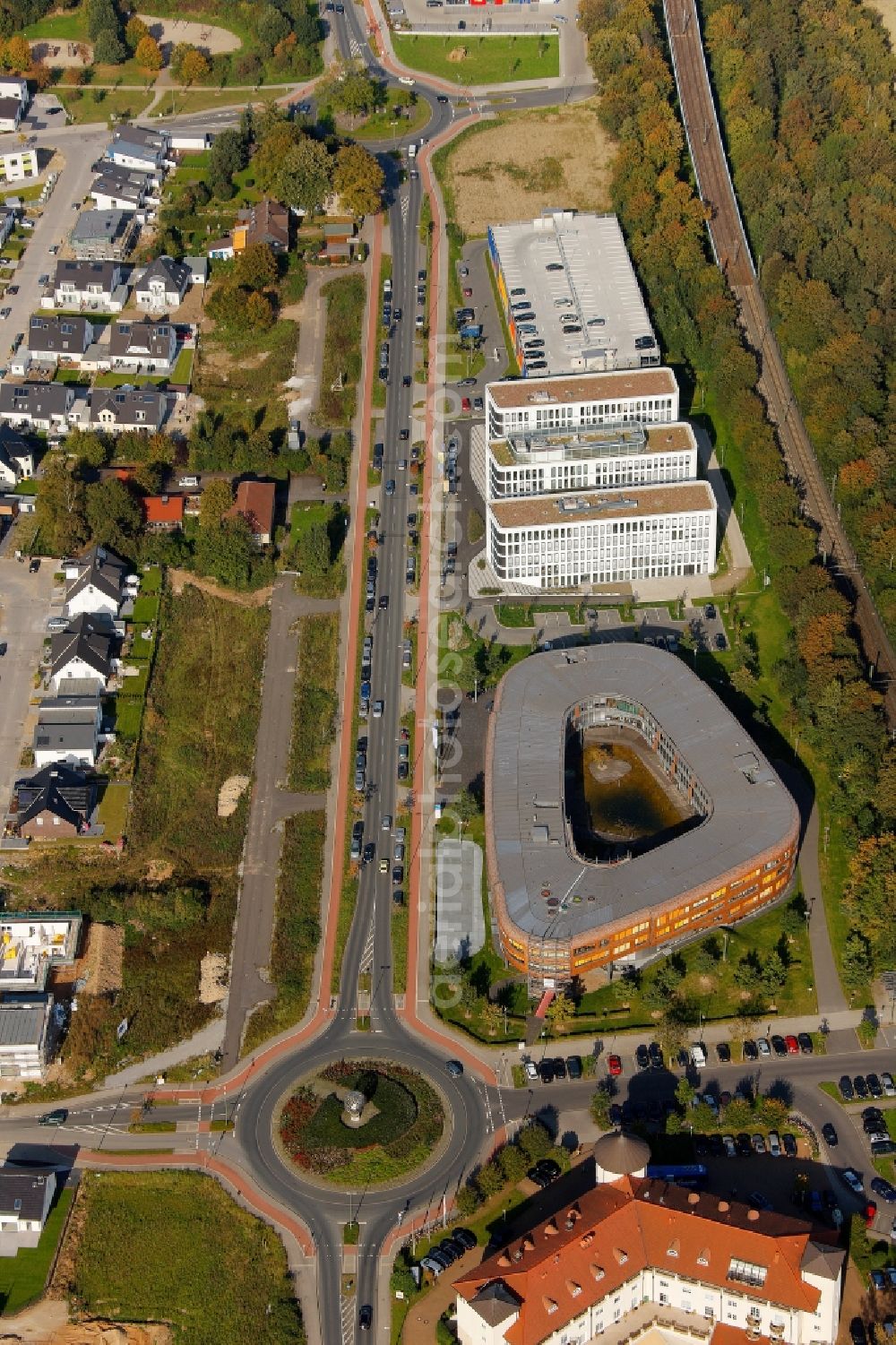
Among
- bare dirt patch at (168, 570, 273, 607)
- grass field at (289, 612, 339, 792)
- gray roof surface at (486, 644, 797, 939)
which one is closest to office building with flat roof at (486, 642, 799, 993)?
gray roof surface at (486, 644, 797, 939)

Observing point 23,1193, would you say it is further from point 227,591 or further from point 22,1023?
point 227,591

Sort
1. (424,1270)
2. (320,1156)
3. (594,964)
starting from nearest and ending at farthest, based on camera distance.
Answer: (424,1270) < (320,1156) < (594,964)

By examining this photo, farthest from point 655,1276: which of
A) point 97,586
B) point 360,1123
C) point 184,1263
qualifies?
point 97,586

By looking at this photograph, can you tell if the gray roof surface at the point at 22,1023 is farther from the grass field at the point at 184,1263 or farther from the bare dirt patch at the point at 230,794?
the bare dirt patch at the point at 230,794

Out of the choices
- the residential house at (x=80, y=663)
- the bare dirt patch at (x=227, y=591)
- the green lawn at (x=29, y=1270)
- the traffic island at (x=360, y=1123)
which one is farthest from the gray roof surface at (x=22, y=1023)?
the bare dirt patch at (x=227, y=591)

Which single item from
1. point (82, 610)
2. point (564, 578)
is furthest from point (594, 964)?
point (82, 610)

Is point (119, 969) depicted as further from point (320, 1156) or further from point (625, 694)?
point (625, 694)
